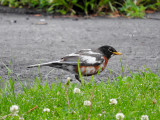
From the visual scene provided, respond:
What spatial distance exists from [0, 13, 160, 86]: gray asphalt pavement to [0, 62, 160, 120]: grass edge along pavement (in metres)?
0.48

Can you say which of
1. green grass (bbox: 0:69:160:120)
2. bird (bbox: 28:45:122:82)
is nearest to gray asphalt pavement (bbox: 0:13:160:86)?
bird (bbox: 28:45:122:82)

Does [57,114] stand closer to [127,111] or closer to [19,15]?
[127,111]

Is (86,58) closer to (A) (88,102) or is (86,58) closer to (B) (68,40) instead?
(A) (88,102)

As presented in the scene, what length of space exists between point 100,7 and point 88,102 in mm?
6832

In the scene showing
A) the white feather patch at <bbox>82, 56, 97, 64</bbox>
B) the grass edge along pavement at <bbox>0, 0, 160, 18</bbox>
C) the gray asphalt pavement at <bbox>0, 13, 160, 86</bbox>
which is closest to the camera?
the white feather patch at <bbox>82, 56, 97, 64</bbox>

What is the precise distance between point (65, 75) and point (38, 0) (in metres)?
6.37

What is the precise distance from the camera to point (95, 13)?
920 centimetres

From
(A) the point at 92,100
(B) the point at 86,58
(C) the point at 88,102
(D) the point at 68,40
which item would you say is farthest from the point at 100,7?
(C) the point at 88,102

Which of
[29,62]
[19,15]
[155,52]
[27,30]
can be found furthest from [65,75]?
[19,15]

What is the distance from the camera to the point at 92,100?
112 inches

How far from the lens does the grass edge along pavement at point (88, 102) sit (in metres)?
2.52

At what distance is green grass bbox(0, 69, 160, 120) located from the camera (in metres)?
2.54

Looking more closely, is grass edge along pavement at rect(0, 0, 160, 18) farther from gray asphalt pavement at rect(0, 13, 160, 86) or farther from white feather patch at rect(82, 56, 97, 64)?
white feather patch at rect(82, 56, 97, 64)

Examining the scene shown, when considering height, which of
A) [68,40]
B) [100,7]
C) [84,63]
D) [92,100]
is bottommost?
[92,100]
